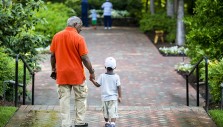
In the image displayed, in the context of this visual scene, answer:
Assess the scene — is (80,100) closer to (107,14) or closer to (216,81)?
(216,81)

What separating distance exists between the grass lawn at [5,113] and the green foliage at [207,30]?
19.4 ft

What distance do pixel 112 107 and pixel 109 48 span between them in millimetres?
15810

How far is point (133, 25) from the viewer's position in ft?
126

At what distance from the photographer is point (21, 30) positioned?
13.2m

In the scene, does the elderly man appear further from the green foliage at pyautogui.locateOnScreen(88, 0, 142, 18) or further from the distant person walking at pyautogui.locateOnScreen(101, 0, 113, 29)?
the green foliage at pyautogui.locateOnScreen(88, 0, 142, 18)

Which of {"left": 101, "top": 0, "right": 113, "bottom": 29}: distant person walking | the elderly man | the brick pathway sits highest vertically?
{"left": 101, "top": 0, "right": 113, "bottom": 29}: distant person walking

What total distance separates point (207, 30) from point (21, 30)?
4712mm

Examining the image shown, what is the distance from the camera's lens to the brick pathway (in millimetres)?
10164

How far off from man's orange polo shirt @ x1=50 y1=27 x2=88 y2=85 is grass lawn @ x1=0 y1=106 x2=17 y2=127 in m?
1.38

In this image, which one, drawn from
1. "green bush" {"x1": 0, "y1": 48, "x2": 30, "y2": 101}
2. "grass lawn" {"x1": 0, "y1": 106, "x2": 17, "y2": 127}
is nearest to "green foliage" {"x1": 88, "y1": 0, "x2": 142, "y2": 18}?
"green bush" {"x1": 0, "y1": 48, "x2": 30, "y2": 101}

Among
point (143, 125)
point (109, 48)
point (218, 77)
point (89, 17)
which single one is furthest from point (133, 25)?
point (143, 125)

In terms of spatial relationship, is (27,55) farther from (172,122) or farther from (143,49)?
(143,49)

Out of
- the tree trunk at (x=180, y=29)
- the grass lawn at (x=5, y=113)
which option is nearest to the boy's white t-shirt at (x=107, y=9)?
the tree trunk at (x=180, y=29)

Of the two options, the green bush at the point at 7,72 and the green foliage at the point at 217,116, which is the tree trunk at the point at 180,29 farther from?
the green foliage at the point at 217,116
